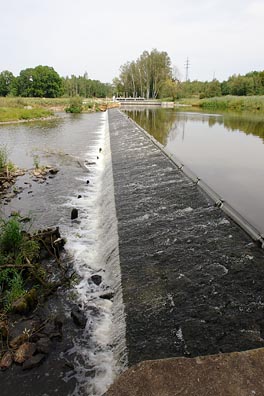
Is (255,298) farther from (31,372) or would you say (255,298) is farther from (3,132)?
(3,132)

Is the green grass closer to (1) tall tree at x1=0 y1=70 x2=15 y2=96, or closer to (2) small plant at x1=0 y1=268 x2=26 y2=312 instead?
(2) small plant at x1=0 y1=268 x2=26 y2=312

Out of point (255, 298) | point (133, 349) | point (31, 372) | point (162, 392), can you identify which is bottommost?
point (31, 372)

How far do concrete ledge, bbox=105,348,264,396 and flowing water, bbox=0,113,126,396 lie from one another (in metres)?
1.54

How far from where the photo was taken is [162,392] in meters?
1.94

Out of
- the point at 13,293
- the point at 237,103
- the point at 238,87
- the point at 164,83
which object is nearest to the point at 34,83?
the point at 164,83

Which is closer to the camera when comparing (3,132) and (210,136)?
(210,136)

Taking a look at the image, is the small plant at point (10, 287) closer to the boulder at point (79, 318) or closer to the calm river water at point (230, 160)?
the boulder at point (79, 318)

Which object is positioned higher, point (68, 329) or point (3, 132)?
point (3, 132)

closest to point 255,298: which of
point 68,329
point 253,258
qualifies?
point 253,258

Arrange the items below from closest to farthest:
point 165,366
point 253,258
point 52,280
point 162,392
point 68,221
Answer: point 162,392
point 165,366
point 253,258
point 52,280
point 68,221

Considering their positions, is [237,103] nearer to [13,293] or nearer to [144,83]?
[144,83]

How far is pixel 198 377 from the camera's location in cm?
202

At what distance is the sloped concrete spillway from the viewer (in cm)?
337

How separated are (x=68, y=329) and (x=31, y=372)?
743 mm
